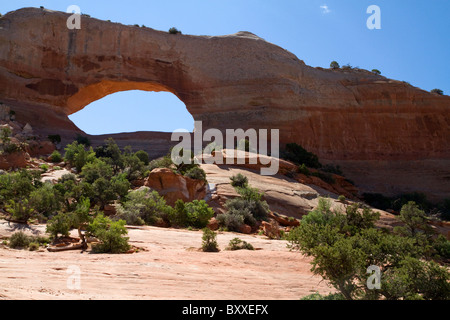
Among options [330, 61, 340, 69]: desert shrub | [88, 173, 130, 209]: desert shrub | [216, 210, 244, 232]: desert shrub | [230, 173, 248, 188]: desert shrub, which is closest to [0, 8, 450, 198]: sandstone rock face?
[330, 61, 340, 69]: desert shrub

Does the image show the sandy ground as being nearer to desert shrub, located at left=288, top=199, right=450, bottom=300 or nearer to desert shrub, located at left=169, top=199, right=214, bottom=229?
desert shrub, located at left=288, top=199, right=450, bottom=300

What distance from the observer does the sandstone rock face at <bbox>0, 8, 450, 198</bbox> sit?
107ft

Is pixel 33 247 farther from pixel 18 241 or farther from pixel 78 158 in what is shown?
pixel 78 158

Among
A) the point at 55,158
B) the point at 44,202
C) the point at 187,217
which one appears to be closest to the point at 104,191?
the point at 44,202

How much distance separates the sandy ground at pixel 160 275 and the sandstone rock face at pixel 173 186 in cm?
679

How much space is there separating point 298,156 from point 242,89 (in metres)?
8.76

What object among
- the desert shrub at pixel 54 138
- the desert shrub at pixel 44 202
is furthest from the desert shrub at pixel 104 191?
the desert shrub at pixel 54 138

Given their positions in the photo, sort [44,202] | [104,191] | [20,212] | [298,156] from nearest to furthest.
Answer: [20,212]
[44,202]
[104,191]
[298,156]

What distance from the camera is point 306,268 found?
8336mm

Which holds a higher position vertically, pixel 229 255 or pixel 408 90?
pixel 408 90

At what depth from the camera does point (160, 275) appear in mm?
6797

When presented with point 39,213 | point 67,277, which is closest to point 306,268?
point 67,277

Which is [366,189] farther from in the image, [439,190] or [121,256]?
[121,256]
